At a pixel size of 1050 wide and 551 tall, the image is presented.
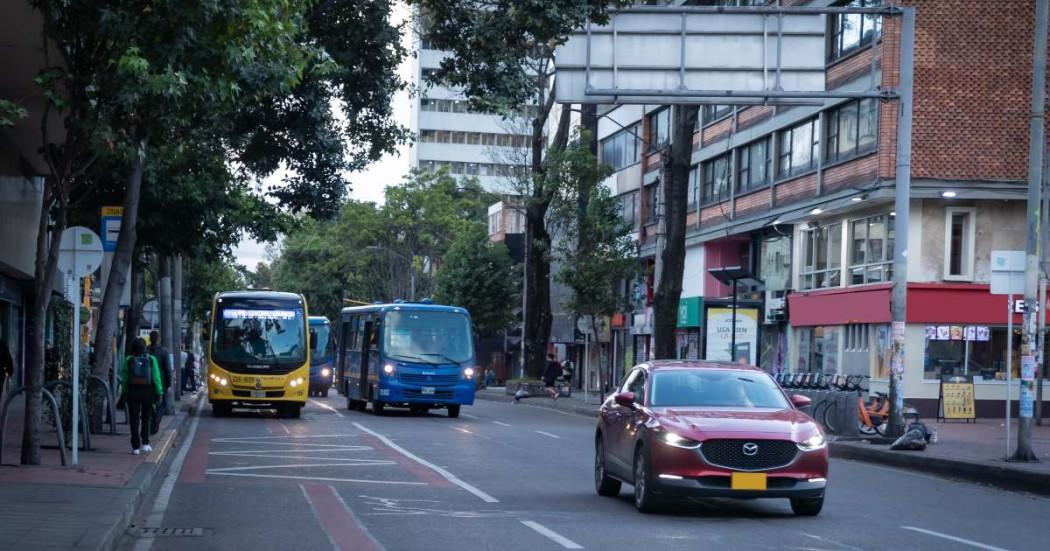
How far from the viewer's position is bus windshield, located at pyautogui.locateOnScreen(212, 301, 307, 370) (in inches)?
1344

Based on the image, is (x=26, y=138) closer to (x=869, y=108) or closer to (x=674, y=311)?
(x=674, y=311)

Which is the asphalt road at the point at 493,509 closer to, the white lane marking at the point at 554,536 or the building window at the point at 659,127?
the white lane marking at the point at 554,536

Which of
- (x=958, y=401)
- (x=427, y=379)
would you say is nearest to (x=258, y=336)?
(x=427, y=379)

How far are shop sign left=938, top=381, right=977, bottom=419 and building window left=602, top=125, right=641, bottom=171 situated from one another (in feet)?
84.8

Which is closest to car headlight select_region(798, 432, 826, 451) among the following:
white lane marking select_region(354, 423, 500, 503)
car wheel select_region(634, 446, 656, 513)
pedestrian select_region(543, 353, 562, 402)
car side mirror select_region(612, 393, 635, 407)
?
car wheel select_region(634, 446, 656, 513)

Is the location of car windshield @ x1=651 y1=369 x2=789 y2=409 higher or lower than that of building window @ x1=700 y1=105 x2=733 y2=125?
lower

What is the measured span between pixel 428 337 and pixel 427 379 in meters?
1.19

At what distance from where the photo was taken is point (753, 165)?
Result: 155 feet

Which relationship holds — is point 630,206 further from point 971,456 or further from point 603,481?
point 603,481

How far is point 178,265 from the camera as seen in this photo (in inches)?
1661

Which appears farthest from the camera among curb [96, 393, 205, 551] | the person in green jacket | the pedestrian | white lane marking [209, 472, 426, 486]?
the pedestrian

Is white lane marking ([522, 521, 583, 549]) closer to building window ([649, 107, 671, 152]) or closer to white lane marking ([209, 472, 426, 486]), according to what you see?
white lane marking ([209, 472, 426, 486])

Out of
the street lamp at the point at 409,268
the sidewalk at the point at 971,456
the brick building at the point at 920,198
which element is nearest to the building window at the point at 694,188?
the brick building at the point at 920,198

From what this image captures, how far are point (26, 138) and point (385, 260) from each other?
2049 inches
